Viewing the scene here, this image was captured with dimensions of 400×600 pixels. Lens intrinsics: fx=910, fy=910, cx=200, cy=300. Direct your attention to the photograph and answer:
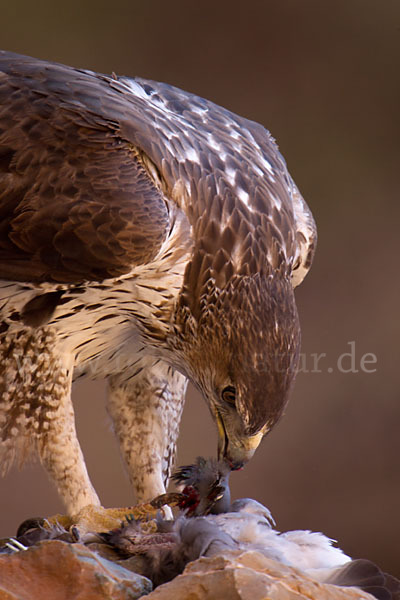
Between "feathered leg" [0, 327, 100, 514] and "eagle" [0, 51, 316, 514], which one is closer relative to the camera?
"eagle" [0, 51, 316, 514]

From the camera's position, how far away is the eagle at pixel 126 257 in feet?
4.50

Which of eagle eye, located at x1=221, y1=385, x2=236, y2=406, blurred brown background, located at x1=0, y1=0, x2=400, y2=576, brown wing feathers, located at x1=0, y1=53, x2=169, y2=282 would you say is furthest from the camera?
blurred brown background, located at x1=0, y1=0, x2=400, y2=576

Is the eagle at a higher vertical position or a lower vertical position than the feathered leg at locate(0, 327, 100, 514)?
higher

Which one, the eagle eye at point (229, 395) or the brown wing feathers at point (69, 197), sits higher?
the brown wing feathers at point (69, 197)

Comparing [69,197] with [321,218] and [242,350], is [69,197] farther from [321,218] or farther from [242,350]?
[321,218]

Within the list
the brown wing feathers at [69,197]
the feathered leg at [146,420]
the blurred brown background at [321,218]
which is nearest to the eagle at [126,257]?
the brown wing feathers at [69,197]

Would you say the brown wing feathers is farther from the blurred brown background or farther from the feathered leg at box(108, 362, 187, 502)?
the blurred brown background

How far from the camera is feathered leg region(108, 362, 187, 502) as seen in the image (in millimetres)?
1849

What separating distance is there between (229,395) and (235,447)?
87 millimetres

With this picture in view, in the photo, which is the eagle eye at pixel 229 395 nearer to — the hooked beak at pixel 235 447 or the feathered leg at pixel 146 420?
the hooked beak at pixel 235 447

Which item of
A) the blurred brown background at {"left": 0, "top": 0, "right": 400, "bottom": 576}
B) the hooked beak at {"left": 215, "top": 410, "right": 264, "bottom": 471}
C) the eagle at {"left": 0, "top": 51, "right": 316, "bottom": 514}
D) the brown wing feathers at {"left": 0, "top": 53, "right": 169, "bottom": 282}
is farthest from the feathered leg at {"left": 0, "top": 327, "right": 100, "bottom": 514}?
the blurred brown background at {"left": 0, "top": 0, "right": 400, "bottom": 576}

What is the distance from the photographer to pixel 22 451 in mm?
1577

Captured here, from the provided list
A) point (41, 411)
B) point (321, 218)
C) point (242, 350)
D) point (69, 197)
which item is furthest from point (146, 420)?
point (321, 218)

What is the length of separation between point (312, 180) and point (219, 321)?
1.28 meters
